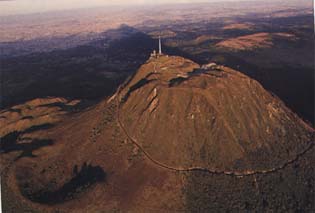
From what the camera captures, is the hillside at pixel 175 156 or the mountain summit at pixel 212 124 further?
the mountain summit at pixel 212 124

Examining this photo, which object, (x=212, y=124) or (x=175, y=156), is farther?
(x=212, y=124)

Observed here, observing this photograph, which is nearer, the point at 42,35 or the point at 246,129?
the point at 246,129

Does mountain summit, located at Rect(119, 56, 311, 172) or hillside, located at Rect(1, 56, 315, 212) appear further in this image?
mountain summit, located at Rect(119, 56, 311, 172)

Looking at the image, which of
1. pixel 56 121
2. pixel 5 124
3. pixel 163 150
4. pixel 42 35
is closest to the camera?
pixel 163 150

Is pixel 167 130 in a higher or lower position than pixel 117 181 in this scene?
higher

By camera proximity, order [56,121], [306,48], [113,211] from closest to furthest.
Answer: [113,211], [56,121], [306,48]

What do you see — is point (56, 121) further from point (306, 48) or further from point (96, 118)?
point (306, 48)

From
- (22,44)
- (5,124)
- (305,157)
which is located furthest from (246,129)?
(22,44)

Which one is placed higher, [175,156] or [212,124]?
[212,124]
